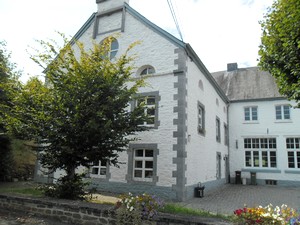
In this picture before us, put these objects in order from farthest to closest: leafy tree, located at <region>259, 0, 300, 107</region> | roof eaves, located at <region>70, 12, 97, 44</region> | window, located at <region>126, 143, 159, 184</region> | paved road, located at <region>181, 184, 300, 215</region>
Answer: roof eaves, located at <region>70, 12, 97, 44</region> < window, located at <region>126, 143, 159, 184</region> < paved road, located at <region>181, 184, 300, 215</region> < leafy tree, located at <region>259, 0, 300, 107</region>

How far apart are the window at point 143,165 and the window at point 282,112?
14118mm

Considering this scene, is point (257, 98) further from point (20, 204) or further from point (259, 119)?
point (20, 204)

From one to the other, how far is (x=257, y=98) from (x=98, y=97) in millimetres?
17769

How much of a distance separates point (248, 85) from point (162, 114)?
48.0 ft

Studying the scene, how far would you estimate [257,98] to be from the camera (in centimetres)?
2167

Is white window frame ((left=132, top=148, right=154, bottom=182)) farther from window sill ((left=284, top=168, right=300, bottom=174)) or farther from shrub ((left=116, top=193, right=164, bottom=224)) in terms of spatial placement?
window sill ((left=284, top=168, right=300, bottom=174))

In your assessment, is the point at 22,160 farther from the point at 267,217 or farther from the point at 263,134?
the point at 263,134

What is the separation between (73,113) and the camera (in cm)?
775

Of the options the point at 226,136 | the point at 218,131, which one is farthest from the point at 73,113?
the point at 226,136

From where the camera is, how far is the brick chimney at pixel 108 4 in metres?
15.0

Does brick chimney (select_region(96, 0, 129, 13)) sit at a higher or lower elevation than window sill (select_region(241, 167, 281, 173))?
higher

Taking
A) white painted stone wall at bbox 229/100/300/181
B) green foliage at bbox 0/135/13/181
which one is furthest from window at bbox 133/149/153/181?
white painted stone wall at bbox 229/100/300/181

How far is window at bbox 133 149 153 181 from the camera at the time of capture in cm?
1199

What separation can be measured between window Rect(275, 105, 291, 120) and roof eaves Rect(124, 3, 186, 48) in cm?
1316
